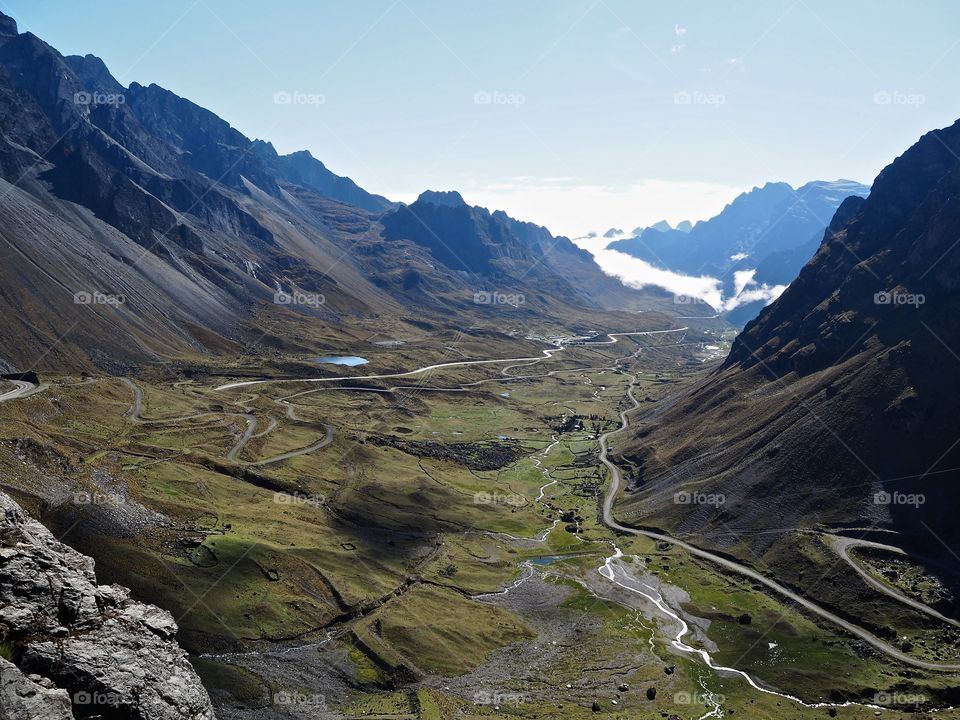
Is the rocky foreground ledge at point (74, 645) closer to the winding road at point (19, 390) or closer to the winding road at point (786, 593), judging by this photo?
the winding road at point (786, 593)

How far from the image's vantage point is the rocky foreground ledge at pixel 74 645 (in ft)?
74.1

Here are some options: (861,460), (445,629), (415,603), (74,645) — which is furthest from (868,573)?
(74,645)

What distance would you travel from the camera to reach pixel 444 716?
93000 millimetres

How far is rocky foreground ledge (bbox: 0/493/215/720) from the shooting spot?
74.1 feet

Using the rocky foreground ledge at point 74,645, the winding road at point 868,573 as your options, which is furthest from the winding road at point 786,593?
the rocky foreground ledge at point 74,645

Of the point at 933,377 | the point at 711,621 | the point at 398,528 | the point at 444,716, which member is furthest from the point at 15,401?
the point at 933,377

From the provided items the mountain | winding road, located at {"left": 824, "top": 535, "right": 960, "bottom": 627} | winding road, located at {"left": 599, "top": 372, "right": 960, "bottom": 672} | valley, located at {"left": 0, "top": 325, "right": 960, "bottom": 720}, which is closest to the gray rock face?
valley, located at {"left": 0, "top": 325, "right": 960, "bottom": 720}

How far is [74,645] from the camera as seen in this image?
84.1ft

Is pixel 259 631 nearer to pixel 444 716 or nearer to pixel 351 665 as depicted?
pixel 351 665

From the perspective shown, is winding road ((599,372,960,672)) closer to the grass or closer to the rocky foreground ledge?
the grass

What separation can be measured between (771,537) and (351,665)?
102625mm

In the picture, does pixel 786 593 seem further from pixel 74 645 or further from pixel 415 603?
pixel 74 645

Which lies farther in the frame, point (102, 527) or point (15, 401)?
point (15, 401)

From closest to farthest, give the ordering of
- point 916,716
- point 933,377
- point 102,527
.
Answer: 1. point 916,716
2. point 102,527
3. point 933,377
